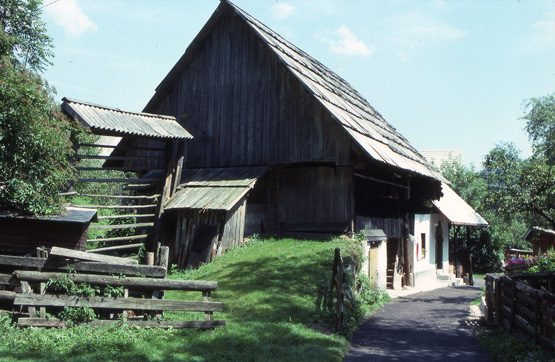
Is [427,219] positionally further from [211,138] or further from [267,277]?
[267,277]

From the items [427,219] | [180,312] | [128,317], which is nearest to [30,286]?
[128,317]

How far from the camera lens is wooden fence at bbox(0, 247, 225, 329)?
7.59 m

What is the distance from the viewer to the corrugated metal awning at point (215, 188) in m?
14.1

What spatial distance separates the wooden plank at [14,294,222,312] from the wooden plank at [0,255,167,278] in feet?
1.91

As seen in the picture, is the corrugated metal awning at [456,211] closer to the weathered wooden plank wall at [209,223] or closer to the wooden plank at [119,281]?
the weathered wooden plank wall at [209,223]

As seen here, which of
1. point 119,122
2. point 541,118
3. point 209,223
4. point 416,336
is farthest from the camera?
point 541,118

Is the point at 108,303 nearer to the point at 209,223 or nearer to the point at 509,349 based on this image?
the point at 209,223

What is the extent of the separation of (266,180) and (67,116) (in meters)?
7.60

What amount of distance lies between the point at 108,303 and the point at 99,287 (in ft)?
1.53

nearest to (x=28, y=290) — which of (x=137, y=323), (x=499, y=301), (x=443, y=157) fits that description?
(x=137, y=323)

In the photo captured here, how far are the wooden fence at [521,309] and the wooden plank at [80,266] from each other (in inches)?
297

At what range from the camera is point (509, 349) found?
27.5 feet

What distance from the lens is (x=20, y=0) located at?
87.2 feet

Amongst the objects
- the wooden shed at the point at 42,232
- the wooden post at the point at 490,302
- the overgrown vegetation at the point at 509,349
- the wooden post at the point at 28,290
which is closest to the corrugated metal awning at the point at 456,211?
the wooden post at the point at 490,302
